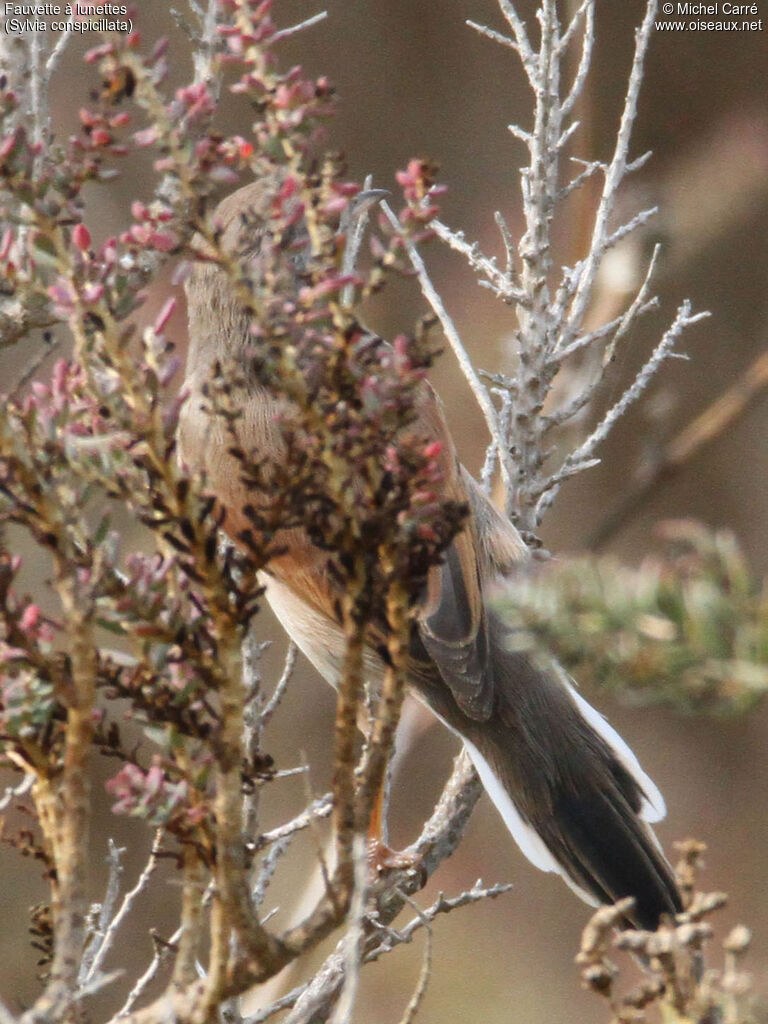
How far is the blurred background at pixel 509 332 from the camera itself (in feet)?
18.2

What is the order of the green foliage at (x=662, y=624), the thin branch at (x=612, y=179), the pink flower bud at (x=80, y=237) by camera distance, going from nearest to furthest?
1. the green foliage at (x=662, y=624)
2. the pink flower bud at (x=80, y=237)
3. the thin branch at (x=612, y=179)

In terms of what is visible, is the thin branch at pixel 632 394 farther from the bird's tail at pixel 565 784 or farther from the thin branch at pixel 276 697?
the thin branch at pixel 276 697

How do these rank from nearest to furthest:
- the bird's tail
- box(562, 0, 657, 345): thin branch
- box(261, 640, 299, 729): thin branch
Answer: box(261, 640, 299, 729): thin branch → box(562, 0, 657, 345): thin branch → the bird's tail

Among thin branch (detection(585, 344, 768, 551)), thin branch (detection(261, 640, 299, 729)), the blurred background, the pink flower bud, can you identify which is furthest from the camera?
the blurred background

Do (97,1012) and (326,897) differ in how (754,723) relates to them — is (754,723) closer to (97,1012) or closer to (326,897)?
(97,1012)

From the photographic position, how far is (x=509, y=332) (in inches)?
209

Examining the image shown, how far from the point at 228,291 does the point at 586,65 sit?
2.97ft

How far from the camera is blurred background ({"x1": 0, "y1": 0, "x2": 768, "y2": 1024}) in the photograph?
5.54 m

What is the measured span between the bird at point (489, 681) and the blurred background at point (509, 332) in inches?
103

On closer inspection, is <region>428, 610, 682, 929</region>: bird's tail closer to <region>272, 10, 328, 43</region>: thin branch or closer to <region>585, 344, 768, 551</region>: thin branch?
<region>585, 344, 768, 551</region>: thin branch

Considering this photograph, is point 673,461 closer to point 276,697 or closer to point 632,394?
point 632,394

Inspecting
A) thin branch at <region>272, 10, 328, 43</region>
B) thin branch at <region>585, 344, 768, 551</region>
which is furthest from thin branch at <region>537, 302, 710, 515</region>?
thin branch at <region>272, 10, 328, 43</region>

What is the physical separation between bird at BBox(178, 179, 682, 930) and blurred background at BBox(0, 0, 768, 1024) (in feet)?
8.59

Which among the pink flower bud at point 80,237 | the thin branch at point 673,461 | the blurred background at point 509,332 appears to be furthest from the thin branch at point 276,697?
the blurred background at point 509,332
